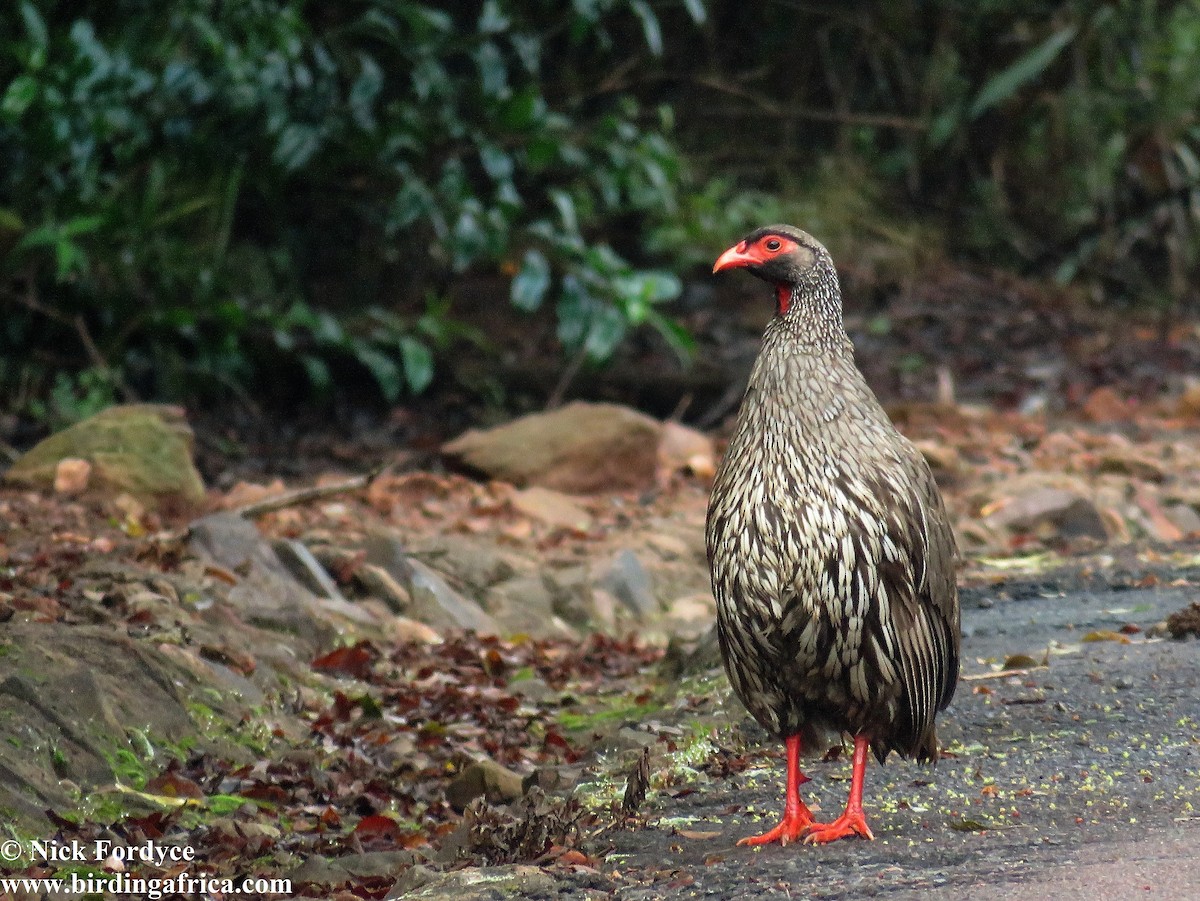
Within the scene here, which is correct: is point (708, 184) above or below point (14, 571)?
above

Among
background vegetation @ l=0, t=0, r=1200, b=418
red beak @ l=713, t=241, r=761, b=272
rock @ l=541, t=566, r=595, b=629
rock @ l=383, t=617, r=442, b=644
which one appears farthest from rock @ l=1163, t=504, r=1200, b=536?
red beak @ l=713, t=241, r=761, b=272

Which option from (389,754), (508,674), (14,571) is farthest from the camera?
(508,674)

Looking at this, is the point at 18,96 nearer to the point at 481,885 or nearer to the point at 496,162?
the point at 496,162

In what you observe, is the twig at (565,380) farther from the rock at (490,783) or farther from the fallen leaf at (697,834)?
the fallen leaf at (697,834)

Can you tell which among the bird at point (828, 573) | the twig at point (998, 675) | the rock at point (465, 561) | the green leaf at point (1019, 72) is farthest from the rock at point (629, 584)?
the green leaf at point (1019, 72)

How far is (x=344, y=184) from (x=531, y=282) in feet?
5.35

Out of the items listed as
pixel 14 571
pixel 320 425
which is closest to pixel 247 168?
pixel 320 425

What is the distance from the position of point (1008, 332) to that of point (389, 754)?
991 cm

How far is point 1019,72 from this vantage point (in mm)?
15008

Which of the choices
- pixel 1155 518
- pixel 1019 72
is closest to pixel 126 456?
pixel 1155 518

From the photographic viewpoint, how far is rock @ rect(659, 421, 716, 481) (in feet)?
32.2

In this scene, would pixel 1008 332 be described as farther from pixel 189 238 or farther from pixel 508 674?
pixel 508 674

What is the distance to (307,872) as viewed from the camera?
4164 mm

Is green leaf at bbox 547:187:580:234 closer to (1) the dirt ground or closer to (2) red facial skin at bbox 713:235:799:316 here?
(1) the dirt ground
